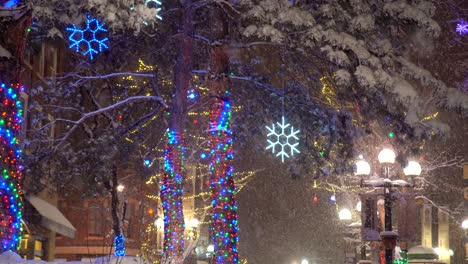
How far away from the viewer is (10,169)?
12.0m

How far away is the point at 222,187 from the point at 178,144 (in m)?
1.77

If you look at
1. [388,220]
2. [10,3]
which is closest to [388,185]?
[388,220]

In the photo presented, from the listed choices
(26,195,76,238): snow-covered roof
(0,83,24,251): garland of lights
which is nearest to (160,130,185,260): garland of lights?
(0,83,24,251): garland of lights

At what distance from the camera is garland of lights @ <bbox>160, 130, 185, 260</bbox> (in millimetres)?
16953

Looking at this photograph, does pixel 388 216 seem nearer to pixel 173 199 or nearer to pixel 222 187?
pixel 222 187

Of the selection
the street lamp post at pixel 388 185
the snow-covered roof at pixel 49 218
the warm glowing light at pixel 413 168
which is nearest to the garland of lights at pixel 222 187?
the street lamp post at pixel 388 185

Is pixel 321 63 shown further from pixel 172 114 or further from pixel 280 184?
pixel 280 184

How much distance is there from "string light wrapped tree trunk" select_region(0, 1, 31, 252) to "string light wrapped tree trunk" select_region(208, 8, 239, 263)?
5754 millimetres

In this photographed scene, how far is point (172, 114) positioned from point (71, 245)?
27463mm

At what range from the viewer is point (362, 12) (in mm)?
15484

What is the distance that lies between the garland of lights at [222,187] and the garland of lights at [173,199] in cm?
88

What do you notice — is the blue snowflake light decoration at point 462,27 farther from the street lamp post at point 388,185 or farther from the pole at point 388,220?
the pole at point 388,220

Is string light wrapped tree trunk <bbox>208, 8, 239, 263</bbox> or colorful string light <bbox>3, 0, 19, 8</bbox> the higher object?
colorful string light <bbox>3, 0, 19, 8</bbox>

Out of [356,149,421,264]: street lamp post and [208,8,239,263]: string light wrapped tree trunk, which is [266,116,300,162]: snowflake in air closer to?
[208,8,239,263]: string light wrapped tree trunk
